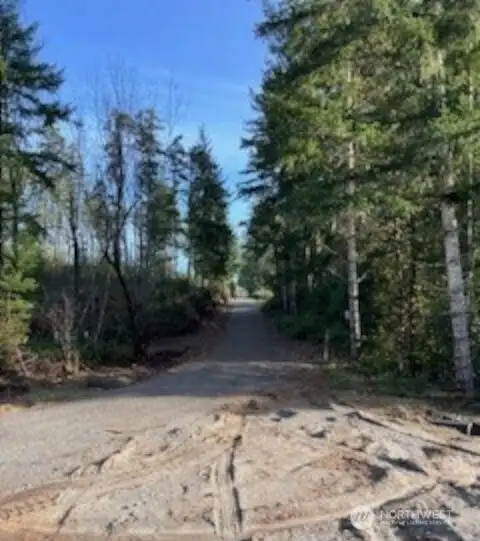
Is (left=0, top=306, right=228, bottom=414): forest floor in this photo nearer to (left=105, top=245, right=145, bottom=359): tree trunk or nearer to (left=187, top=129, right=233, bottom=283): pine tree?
(left=105, top=245, right=145, bottom=359): tree trunk

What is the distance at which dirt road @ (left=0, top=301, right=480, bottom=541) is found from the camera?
592 centimetres

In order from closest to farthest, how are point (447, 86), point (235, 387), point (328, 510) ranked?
point (328, 510), point (447, 86), point (235, 387)

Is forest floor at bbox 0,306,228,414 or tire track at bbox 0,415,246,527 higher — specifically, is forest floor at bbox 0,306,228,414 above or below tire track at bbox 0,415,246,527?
below

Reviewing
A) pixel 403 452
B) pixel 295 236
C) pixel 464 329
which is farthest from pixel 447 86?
pixel 295 236

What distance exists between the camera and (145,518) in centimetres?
624

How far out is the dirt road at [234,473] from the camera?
5.92m

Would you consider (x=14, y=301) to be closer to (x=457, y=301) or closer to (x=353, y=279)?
(x=353, y=279)

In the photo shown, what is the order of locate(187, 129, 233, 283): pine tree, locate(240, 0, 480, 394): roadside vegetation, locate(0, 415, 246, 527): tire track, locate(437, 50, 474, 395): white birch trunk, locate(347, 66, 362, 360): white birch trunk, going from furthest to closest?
locate(187, 129, 233, 283): pine tree, locate(347, 66, 362, 360): white birch trunk, locate(437, 50, 474, 395): white birch trunk, locate(240, 0, 480, 394): roadside vegetation, locate(0, 415, 246, 527): tire track

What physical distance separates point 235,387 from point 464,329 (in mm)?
4899

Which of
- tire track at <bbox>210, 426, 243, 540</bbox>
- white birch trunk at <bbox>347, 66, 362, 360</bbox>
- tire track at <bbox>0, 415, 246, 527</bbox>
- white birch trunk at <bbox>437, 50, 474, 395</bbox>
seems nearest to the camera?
tire track at <bbox>210, 426, 243, 540</bbox>

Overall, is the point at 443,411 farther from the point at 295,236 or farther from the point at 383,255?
the point at 295,236

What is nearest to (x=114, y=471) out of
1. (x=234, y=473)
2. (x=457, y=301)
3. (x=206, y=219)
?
(x=234, y=473)

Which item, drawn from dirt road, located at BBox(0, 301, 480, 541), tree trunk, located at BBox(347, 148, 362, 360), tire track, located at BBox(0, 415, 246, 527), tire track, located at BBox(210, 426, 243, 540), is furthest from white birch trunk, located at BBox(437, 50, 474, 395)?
tire track, located at BBox(210, 426, 243, 540)

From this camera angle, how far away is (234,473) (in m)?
7.48
